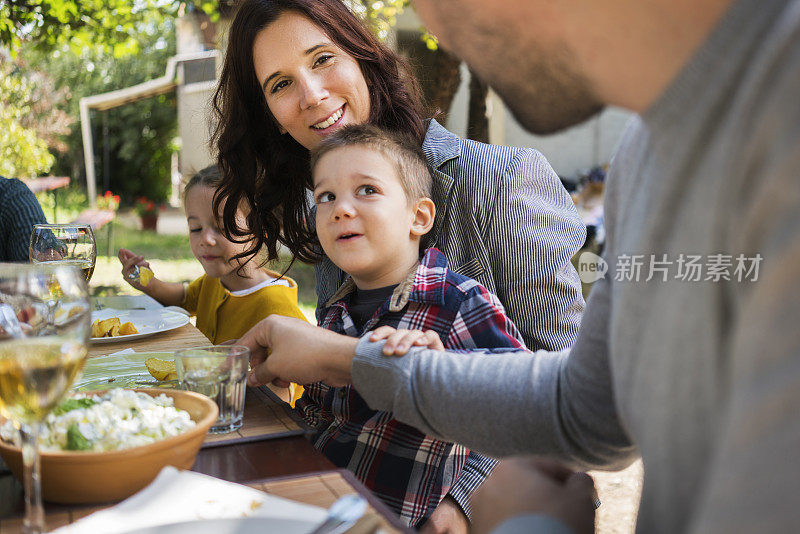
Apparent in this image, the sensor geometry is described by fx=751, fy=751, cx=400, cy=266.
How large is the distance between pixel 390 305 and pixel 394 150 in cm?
45

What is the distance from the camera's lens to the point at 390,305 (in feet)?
6.14

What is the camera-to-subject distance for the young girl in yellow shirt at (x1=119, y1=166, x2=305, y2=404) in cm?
309

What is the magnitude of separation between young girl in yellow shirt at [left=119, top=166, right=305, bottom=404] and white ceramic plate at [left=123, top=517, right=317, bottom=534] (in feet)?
7.02

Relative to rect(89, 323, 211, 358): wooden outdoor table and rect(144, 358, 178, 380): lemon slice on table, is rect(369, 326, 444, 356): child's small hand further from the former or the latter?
rect(89, 323, 211, 358): wooden outdoor table

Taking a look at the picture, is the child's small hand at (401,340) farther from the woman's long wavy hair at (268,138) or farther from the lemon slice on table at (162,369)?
the woman's long wavy hair at (268,138)

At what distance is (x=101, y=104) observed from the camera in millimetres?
20438

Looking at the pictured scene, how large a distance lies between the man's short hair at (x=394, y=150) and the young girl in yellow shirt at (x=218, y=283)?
3.55 feet

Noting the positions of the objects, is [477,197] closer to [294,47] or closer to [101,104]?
[294,47]

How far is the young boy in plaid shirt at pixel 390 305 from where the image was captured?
1780 mm

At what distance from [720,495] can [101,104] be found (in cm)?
2199

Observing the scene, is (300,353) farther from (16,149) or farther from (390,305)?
(16,149)

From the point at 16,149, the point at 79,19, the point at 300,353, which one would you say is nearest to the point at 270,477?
the point at 300,353

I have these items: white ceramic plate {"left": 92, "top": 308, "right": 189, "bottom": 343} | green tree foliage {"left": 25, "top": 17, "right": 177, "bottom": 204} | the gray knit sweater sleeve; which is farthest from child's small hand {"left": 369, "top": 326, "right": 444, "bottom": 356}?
green tree foliage {"left": 25, "top": 17, "right": 177, "bottom": 204}

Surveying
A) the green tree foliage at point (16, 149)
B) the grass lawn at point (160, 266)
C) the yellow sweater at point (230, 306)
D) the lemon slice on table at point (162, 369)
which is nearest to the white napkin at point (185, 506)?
the lemon slice on table at point (162, 369)
